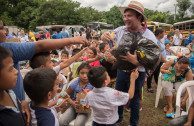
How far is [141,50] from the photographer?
184 centimetres

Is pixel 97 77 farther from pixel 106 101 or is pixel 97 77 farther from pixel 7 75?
pixel 7 75

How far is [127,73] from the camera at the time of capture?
2273mm

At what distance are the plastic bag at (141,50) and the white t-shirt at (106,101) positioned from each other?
49cm

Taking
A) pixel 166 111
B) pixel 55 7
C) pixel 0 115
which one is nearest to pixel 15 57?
pixel 0 115

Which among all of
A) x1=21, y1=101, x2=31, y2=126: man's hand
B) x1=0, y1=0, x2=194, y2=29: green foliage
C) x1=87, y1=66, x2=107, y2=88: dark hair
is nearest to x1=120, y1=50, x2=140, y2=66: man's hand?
x1=87, y1=66, x2=107, y2=88: dark hair

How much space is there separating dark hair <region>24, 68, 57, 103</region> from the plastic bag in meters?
1.19

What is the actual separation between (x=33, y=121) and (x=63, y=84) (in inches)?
62.7

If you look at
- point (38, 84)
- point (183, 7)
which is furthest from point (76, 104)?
point (183, 7)

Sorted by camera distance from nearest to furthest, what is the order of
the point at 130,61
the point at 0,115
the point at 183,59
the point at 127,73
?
the point at 0,115 → the point at 130,61 → the point at 127,73 → the point at 183,59

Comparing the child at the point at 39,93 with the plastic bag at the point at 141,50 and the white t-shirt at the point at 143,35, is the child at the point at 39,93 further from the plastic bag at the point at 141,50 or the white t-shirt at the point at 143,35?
the white t-shirt at the point at 143,35

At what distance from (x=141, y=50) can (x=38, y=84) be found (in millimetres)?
1339

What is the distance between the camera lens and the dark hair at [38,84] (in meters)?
1.14

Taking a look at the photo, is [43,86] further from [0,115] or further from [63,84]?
[63,84]

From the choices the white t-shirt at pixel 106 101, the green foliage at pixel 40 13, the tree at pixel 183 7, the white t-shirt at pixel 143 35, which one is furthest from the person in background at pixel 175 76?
the tree at pixel 183 7
